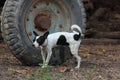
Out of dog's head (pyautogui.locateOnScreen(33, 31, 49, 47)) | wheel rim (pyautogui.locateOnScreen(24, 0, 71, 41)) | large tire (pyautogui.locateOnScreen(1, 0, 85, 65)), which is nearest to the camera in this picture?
dog's head (pyautogui.locateOnScreen(33, 31, 49, 47))

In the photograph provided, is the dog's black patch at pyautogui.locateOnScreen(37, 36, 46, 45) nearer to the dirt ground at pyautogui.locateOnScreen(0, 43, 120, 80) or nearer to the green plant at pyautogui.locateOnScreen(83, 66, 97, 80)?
the dirt ground at pyautogui.locateOnScreen(0, 43, 120, 80)

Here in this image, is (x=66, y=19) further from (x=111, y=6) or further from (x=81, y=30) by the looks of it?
(x=111, y=6)

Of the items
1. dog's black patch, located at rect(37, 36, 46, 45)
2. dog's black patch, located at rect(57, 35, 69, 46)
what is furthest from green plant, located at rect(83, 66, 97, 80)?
dog's black patch, located at rect(37, 36, 46, 45)

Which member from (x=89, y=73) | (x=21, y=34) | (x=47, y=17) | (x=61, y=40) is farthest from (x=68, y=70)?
(x=47, y=17)

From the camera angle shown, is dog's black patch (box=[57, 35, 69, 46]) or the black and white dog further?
dog's black patch (box=[57, 35, 69, 46])

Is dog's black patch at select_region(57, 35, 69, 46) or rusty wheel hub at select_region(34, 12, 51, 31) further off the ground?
rusty wheel hub at select_region(34, 12, 51, 31)

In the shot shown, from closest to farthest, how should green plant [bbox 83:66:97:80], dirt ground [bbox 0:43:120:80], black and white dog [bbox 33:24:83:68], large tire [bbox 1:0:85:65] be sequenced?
dirt ground [bbox 0:43:120:80]
green plant [bbox 83:66:97:80]
black and white dog [bbox 33:24:83:68]
large tire [bbox 1:0:85:65]

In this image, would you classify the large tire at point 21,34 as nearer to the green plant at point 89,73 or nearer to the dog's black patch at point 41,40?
the dog's black patch at point 41,40

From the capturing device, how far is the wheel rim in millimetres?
8742

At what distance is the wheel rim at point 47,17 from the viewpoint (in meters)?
8.74

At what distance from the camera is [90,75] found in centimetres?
767

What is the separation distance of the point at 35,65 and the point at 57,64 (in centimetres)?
41

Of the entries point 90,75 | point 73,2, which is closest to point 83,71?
point 90,75

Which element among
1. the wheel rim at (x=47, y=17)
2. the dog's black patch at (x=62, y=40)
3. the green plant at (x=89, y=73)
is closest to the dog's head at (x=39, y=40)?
the dog's black patch at (x=62, y=40)
